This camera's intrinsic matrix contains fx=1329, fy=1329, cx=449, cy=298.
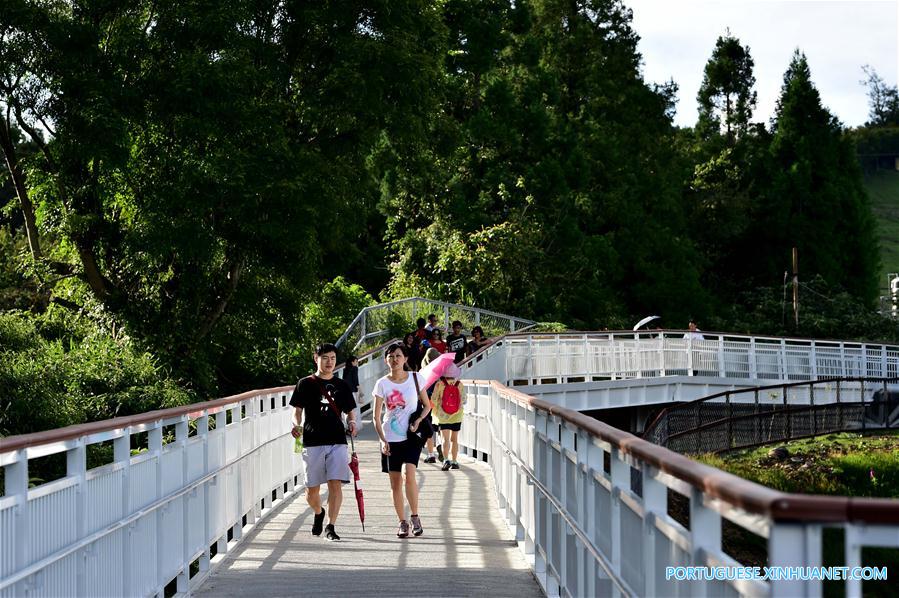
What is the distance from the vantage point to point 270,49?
30297 mm

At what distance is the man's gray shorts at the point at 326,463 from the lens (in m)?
11.8

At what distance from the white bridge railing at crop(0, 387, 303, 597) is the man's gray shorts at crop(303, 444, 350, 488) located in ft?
2.45

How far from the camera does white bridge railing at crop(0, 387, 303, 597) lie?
604cm

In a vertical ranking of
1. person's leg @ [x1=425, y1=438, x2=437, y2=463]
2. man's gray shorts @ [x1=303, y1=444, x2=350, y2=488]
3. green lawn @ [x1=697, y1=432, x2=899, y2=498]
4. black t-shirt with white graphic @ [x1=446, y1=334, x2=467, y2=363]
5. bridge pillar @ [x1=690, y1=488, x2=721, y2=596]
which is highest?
black t-shirt with white graphic @ [x1=446, y1=334, x2=467, y2=363]

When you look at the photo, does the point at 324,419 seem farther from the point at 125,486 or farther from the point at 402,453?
the point at 125,486

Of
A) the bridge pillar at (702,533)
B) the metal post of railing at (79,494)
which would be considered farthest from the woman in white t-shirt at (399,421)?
the bridge pillar at (702,533)

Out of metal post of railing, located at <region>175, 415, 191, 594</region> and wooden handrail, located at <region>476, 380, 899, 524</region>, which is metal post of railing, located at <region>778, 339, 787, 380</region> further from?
wooden handrail, located at <region>476, 380, 899, 524</region>

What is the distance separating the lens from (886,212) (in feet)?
522

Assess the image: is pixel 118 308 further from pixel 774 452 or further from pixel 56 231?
pixel 774 452

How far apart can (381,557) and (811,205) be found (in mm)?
67766

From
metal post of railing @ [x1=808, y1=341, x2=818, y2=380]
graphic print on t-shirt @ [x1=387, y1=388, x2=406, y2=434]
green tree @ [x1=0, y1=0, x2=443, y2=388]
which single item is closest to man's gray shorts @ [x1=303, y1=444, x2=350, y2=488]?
graphic print on t-shirt @ [x1=387, y1=388, x2=406, y2=434]

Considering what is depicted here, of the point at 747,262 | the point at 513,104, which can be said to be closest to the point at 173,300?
the point at 513,104

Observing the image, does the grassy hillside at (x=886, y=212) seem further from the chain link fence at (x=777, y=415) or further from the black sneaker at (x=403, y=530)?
the black sneaker at (x=403, y=530)

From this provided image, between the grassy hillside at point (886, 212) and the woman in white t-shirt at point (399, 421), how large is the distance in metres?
129
